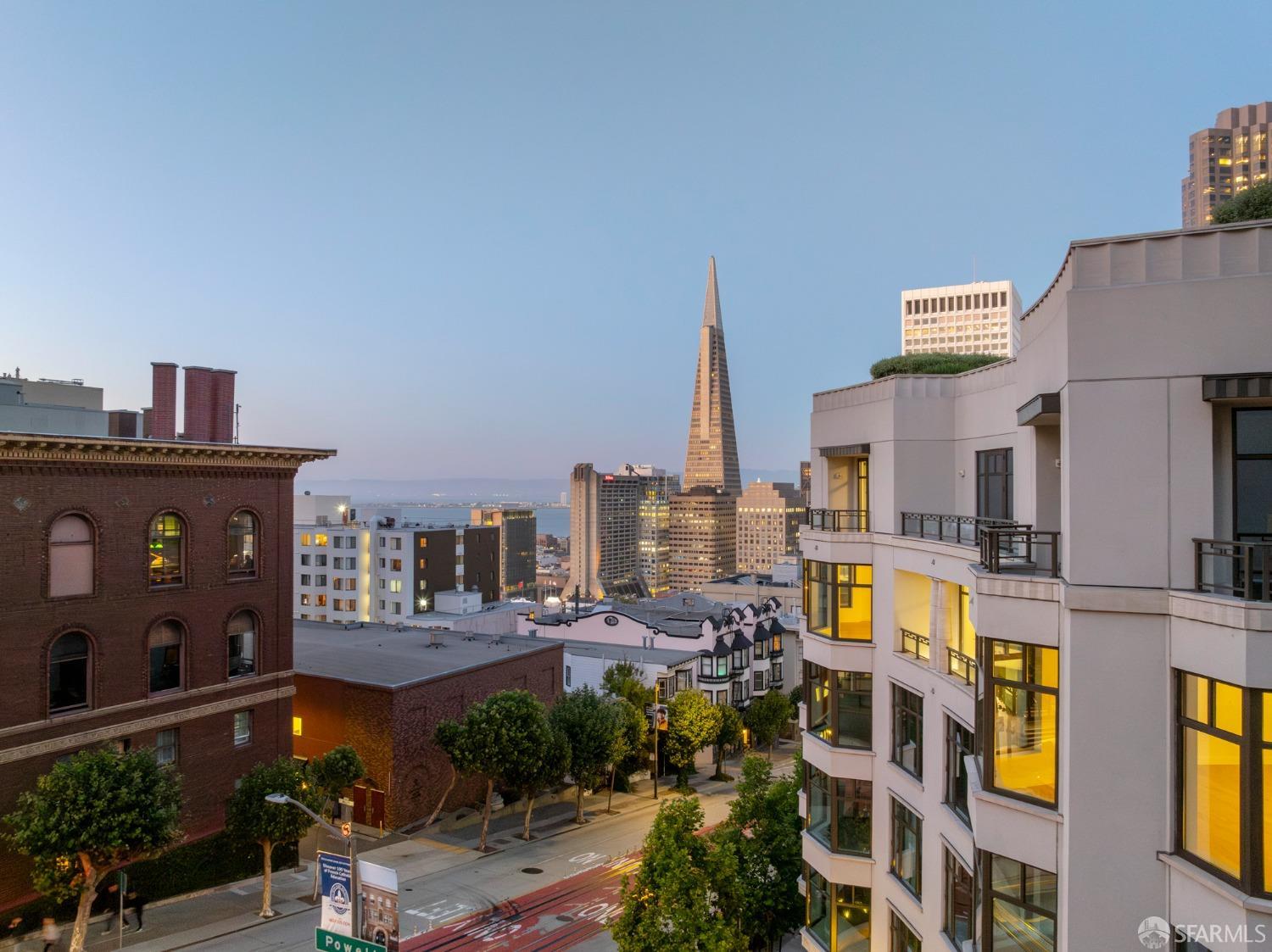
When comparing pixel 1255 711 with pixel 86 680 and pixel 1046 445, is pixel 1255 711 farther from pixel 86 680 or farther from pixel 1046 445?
pixel 86 680

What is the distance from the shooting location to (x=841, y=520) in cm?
2362

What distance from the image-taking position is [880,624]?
21.4 metres

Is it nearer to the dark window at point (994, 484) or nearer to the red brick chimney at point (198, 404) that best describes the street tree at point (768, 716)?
the red brick chimney at point (198, 404)

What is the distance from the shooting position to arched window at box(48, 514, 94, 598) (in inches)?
1212

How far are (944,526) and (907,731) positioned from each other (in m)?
5.07

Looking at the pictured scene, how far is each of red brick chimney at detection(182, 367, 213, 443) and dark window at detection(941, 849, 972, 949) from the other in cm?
3608

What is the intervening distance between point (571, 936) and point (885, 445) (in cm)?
2445

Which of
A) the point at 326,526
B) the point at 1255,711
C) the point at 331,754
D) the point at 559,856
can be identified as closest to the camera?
the point at 1255,711

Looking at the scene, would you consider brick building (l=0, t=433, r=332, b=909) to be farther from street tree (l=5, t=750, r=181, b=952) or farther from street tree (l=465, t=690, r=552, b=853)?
street tree (l=465, t=690, r=552, b=853)

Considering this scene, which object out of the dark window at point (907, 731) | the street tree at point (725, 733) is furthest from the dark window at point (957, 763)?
the street tree at point (725, 733)

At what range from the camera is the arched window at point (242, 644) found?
37406 mm

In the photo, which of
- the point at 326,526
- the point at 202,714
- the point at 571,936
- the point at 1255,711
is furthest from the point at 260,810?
the point at 326,526

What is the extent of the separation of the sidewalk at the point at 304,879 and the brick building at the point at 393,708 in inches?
94.2

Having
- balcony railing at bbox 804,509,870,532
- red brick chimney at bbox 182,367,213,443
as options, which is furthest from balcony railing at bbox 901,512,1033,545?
red brick chimney at bbox 182,367,213,443
